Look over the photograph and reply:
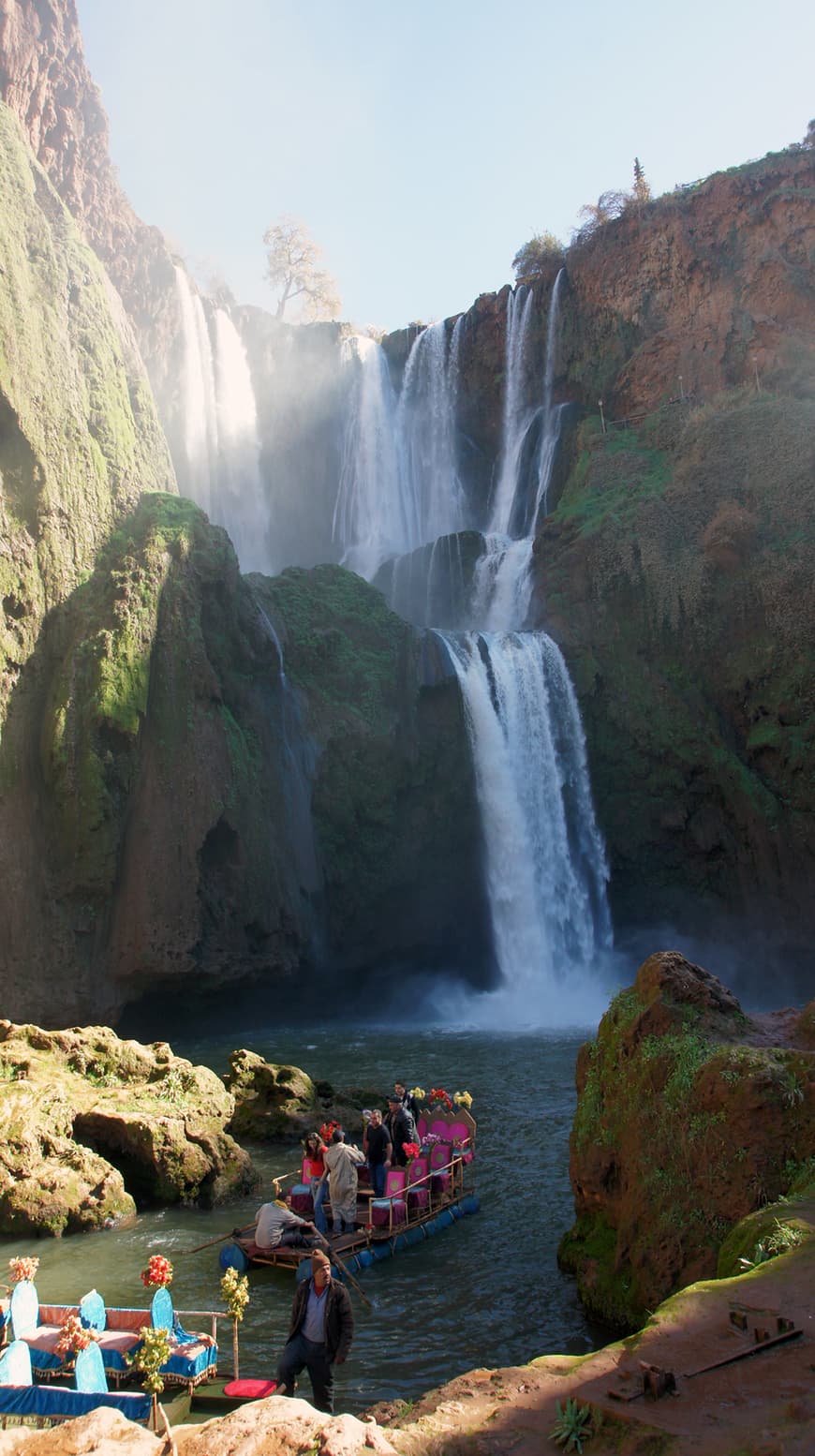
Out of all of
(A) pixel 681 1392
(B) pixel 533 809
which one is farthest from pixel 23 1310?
(B) pixel 533 809

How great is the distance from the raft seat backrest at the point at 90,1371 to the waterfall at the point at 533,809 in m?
24.0

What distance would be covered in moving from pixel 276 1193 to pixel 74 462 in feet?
63.8

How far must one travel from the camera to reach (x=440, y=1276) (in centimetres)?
1158

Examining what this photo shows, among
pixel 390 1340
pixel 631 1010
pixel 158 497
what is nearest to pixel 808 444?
pixel 158 497

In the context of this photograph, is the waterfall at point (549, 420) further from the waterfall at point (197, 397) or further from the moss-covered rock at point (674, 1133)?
the moss-covered rock at point (674, 1133)

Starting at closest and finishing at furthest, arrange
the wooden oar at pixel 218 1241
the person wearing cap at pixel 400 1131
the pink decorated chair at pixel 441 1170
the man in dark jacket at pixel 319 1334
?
the man in dark jacket at pixel 319 1334 < the wooden oar at pixel 218 1241 < the pink decorated chair at pixel 441 1170 < the person wearing cap at pixel 400 1131

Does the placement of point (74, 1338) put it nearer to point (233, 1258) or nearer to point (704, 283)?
point (233, 1258)

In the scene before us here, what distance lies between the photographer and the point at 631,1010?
433 inches

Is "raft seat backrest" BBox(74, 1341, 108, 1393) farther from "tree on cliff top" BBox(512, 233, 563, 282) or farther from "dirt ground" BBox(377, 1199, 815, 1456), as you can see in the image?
"tree on cliff top" BBox(512, 233, 563, 282)

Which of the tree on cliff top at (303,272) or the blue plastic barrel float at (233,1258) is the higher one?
the tree on cliff top at (303,272)

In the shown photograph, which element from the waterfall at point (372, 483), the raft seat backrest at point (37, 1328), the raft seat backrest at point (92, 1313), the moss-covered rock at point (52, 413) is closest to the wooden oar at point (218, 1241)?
the raft seat backrest at point (37, 1328)

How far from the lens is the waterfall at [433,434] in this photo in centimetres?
4784

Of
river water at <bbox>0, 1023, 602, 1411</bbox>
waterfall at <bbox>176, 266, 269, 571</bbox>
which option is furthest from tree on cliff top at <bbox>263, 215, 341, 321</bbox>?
river water at <bbox>0, 1023, 602, 1411</bbox>

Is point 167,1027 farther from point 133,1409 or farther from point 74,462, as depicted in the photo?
point 133,1409
